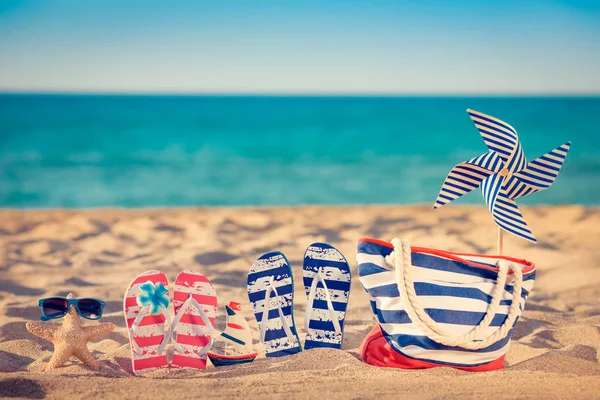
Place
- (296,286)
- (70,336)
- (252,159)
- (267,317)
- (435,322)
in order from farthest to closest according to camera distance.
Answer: (252,159)
(296,286)
(267,317)
(70,336)
(435,322)

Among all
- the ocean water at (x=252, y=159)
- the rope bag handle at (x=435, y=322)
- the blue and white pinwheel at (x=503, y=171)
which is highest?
the ocean water at (x=252, y=159)

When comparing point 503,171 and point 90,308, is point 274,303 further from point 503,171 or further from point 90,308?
point 503,171

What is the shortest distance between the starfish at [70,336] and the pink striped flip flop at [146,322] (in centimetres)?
14

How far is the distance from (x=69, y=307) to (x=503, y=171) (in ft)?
6.97

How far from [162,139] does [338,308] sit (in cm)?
1716

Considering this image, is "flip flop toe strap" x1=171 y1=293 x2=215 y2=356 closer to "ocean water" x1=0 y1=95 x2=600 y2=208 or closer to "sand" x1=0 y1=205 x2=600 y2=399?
"sand" x1=0 y1=205 x2=600 y2=399

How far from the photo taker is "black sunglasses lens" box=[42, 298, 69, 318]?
2.71 metres

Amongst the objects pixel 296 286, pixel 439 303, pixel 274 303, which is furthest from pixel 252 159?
pixel 439 303

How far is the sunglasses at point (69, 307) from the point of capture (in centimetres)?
271

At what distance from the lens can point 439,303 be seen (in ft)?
8.52

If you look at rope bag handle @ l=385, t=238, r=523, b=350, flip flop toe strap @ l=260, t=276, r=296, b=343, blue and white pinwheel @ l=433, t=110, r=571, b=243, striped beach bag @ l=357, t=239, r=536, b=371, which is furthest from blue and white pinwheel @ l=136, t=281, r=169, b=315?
blue and white pinwheel @ l=433, t=110, r=571, b=243

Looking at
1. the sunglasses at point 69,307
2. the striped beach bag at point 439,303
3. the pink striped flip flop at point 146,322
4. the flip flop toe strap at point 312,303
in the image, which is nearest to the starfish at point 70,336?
the sunglasses at point 69,307

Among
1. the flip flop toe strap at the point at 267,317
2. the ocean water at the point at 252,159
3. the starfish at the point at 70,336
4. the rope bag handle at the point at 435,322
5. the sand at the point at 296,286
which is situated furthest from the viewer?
the ocean water at the point at 252,159

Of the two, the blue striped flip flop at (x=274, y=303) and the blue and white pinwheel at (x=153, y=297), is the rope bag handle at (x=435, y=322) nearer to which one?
the blue striped flip flop at (x=274, y=303)
